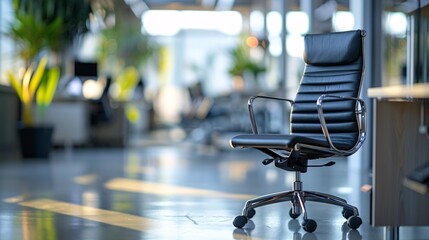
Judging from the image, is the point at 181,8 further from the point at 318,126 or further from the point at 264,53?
the point at 318,126

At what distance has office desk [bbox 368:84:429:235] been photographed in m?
3.44

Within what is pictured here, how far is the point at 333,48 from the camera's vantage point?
4.50m

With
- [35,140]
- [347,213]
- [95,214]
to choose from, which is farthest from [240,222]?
[35,140]

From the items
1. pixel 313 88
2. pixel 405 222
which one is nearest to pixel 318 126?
pixel 313 88

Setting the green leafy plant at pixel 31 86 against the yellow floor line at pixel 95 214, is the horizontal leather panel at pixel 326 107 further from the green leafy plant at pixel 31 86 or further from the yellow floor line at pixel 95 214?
the green leafy plant at pixel 31 86

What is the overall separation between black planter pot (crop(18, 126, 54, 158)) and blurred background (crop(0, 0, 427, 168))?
22cm

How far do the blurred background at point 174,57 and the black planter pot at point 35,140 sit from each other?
22 cm

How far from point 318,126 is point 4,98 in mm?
7706

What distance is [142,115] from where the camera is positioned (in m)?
21.0

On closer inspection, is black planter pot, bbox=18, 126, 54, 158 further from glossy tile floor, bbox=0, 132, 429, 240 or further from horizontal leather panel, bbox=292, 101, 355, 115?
horizontal leather panel, bbox=292, 101, 355, 115

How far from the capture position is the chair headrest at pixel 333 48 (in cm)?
434

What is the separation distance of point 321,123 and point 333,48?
0.71m

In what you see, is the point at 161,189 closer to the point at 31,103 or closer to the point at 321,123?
the point at 321,123

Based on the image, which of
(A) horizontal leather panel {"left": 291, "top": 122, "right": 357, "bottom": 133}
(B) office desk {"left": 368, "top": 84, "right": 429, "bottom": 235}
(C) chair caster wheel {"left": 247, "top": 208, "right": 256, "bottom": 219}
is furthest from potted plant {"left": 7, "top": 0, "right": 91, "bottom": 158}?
(B) office desk {"left": 368, "top": 84, "right": 429, "bottom": 235}
